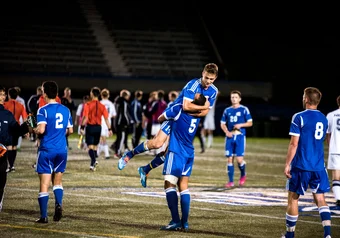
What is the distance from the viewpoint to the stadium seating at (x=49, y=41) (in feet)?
136

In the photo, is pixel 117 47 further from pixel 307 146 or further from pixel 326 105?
pixel 307 146

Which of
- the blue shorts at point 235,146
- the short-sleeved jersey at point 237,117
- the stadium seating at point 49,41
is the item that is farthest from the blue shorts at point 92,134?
the stadium seating at point 49,41

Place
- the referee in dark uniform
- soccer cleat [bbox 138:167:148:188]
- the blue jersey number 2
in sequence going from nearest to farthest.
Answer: the blue jersey number 2
the referee in dark uniform
soccer cleat [bbox 138:167:148:188]

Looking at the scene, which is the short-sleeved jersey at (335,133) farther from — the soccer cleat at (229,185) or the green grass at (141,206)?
the soccer cleat at (229,185)

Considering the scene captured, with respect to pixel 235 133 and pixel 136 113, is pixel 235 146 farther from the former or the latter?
pixel 136 113

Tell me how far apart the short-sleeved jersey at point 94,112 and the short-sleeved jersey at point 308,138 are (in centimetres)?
1167

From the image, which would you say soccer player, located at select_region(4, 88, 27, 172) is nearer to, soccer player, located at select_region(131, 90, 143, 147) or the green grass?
A: the green grass

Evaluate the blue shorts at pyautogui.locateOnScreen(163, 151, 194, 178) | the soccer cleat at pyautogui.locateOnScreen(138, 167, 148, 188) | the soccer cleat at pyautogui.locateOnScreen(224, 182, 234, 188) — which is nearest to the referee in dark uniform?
the soccer cleat at pyautogui.locateOnScreen(138, 167, 148, 188)

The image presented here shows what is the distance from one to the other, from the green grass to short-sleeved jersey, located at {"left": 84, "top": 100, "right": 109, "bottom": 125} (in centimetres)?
134

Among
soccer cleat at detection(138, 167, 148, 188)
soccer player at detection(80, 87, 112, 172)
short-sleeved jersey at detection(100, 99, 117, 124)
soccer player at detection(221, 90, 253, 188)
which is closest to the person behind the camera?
soccer cleat at detection(138, 167, 148, 188)

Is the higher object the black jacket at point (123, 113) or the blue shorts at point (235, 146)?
the black jacket at point (123, 113)

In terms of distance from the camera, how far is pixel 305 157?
9633 mm

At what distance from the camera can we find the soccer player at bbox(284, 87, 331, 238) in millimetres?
9609

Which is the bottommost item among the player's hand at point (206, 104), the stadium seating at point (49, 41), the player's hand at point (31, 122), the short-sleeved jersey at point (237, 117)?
the player's hand at point (31, 122)
